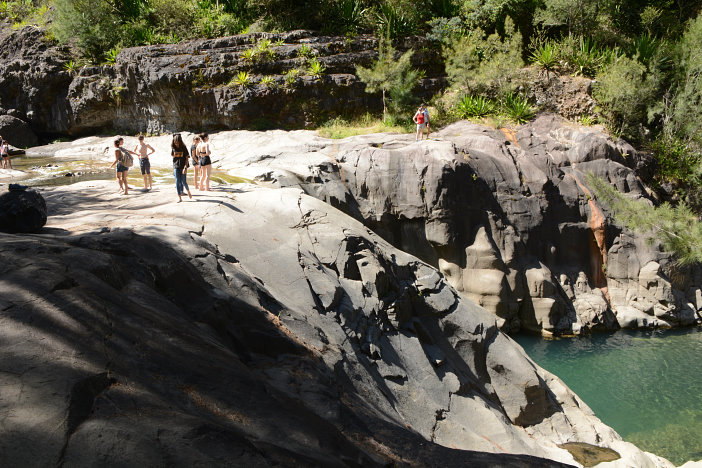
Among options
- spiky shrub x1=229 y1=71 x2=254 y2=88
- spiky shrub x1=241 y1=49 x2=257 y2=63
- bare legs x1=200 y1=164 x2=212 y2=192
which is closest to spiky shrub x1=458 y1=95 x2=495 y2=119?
spiky shrub x1=229 y1=71 x2=254 y2=88

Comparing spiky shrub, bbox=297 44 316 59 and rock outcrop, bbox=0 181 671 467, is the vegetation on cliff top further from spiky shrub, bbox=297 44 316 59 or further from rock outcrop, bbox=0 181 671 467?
rock outcrop, bbox=0 181 671 467

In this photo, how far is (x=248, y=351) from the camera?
242 inches

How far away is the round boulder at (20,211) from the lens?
6.20 metres

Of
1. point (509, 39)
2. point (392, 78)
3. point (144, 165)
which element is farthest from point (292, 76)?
point (144, 165)

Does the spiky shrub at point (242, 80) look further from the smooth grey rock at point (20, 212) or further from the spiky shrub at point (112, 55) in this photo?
the smooth grey rock at point (20, 212)

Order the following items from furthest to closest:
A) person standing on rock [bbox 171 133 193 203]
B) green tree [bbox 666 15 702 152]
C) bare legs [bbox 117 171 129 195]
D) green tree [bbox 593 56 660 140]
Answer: green tree [bbox 593 56 660 140] → green tree [bbox 666 15 702 152] → bare legs [bbox 117 171 129 195] → person standing on rock [bbox 171 133 193 203]

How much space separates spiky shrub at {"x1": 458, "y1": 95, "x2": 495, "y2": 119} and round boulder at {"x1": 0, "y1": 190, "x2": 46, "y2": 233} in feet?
57.1

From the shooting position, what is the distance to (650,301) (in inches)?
638

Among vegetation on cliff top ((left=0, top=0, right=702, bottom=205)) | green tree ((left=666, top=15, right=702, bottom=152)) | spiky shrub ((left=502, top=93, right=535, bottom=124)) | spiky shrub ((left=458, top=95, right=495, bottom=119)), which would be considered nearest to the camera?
green tree ((left=666, top=15, right=702, bottom=152))

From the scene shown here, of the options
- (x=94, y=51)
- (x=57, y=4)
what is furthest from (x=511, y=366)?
(x=57, y=4)

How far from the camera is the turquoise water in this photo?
439 inches

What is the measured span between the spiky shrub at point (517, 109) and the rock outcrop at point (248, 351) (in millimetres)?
11339

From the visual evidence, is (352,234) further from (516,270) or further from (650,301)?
(650,301)

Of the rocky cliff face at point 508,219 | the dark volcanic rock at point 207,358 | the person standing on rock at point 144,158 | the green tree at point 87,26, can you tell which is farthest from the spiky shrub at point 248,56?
the dark volcanic rock at point 207,358
